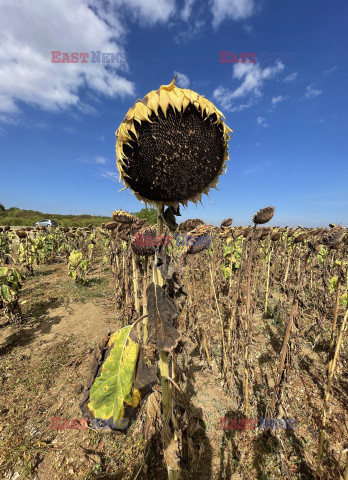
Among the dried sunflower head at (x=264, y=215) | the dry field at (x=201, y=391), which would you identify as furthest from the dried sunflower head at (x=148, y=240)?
the dried sunflower head at (x=264, y=215)

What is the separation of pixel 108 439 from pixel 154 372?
2.47 metres

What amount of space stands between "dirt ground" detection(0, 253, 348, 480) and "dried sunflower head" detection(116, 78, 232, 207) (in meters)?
0.90

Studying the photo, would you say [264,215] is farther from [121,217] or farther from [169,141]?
[169,141]

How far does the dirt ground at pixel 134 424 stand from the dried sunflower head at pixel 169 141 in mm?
900

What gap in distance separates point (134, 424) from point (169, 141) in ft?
11.8

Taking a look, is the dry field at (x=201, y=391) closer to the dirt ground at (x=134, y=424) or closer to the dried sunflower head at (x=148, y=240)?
the dirt ground at (x=134, y=424)

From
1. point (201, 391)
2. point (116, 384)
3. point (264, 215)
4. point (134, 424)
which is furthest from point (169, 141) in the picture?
point (201, 391)

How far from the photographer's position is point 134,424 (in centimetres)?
297

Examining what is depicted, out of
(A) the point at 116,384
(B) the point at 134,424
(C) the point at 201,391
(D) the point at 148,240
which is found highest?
(D) the point at 148,240

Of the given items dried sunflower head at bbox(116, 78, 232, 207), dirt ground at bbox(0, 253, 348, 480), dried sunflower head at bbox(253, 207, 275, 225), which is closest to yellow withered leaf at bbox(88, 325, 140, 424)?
dirt ground at bbox(0, 253, 348, 480)

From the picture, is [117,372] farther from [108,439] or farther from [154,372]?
[108,439]

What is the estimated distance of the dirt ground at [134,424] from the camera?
2.36 meters

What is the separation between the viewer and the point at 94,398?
3.28 ft

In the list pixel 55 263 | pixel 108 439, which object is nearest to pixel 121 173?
pixel 108 439
